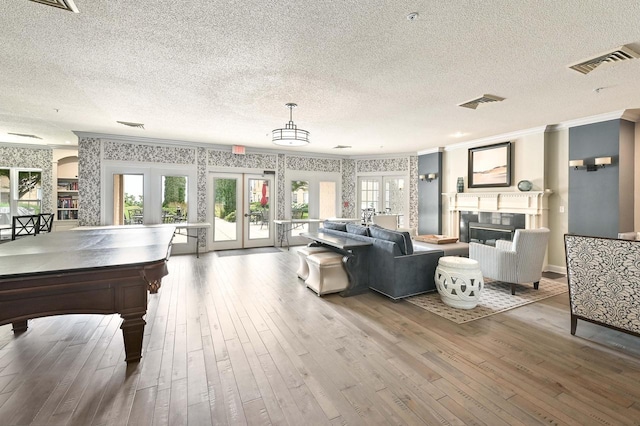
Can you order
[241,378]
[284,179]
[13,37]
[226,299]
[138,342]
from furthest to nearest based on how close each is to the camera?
[284,179] < [226,299] < [13,37] < [138,342] < [241,378]

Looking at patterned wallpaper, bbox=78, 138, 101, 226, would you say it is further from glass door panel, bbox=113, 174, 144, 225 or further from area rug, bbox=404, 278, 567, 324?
area rug, bbox=404, 278, 567, 324

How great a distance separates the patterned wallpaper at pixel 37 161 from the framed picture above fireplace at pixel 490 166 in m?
11.3

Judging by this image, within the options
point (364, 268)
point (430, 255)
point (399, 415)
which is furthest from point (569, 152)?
point (399, 415)

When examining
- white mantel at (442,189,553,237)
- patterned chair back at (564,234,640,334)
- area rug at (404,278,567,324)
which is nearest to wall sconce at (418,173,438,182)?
white mantel at (442,189,553,237)

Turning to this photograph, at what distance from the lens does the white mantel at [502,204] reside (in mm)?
5504

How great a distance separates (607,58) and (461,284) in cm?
273

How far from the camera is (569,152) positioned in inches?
207

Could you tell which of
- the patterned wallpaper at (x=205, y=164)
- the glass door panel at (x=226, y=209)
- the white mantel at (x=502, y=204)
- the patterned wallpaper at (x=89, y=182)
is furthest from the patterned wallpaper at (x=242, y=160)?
the white mantel at (x=502, y=204)

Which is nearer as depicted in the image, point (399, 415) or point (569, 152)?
point (399, 415)

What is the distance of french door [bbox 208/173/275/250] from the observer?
25.0ft

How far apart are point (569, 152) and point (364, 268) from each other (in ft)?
14.9

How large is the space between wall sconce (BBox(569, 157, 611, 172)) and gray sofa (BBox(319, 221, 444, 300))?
328 cm

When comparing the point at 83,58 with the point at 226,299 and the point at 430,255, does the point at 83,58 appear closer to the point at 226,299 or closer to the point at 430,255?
the point at 226,299

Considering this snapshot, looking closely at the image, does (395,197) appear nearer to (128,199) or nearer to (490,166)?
(490,166)
